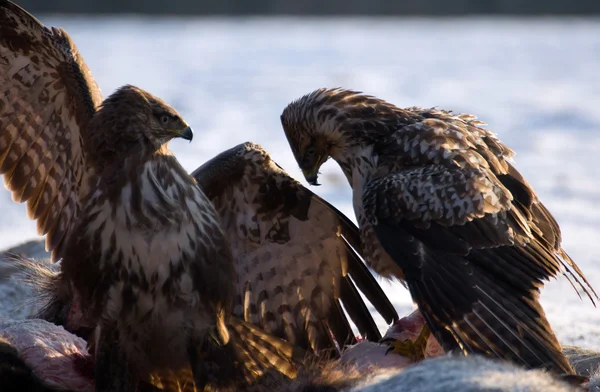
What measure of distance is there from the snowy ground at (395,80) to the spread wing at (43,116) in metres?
0.64

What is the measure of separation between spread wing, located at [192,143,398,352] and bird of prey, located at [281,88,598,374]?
237mm

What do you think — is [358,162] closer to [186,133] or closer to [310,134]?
[310,134]

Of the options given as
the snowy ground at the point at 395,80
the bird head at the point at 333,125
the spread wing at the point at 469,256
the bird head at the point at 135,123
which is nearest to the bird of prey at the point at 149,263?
the bird head at the point at 135,123

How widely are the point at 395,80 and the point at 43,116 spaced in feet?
39.0

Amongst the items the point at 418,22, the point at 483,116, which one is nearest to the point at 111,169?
the point at 483,116

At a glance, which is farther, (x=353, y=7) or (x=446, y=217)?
(x=353, y=7)

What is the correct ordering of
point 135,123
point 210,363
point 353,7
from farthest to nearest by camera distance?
point 353,7, point 210,363, point 135,123

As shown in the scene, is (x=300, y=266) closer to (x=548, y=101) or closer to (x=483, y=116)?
(x=483, y=116)

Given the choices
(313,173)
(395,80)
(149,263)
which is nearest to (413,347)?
(313,173)

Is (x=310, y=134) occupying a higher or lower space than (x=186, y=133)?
higher

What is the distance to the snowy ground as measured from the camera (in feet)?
30.7

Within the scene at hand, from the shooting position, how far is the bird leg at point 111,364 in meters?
4.34

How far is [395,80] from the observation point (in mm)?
17094

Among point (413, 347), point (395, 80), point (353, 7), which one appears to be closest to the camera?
point (413, 347)
